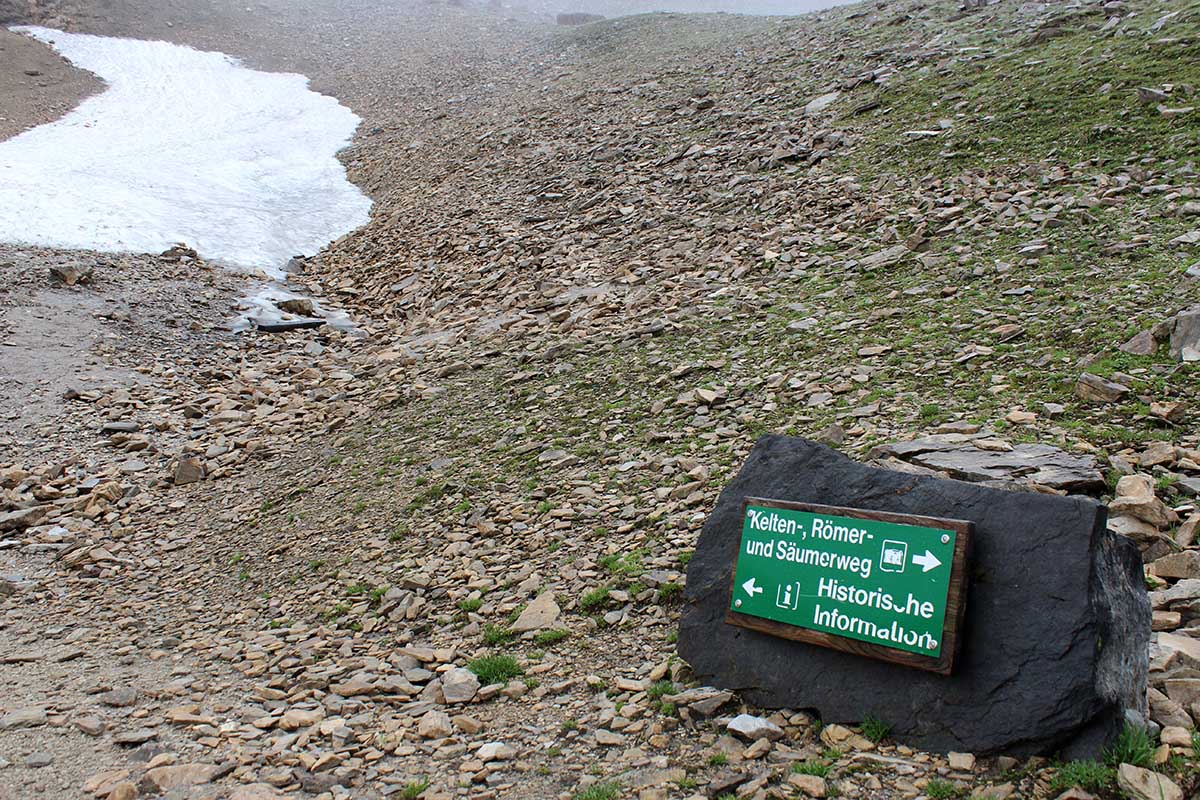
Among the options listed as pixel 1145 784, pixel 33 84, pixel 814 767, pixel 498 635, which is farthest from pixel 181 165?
pixel 1145 784

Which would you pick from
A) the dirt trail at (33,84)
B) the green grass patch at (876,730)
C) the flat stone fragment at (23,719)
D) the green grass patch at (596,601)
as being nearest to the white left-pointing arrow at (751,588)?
the green grass patch at (876,730)

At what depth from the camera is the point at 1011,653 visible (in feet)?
12.7

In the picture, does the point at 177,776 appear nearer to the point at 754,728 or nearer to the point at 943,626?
the point at 754,728

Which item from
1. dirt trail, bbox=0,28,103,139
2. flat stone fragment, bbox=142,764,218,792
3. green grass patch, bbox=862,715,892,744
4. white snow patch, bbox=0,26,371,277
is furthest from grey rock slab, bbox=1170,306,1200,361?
dirt trail, bbox=0,28,103,139

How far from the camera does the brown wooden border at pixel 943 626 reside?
3918 millimetres

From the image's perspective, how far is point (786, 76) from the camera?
1991 cm

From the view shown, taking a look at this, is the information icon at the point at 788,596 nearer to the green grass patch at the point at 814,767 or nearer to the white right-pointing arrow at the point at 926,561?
the white right-pointing arrow at the point at 926,561

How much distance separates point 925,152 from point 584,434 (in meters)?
8.30

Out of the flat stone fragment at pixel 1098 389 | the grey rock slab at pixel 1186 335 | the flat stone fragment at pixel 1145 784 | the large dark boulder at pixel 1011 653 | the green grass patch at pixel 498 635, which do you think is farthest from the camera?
the grey rock slab at pixel 1186 335

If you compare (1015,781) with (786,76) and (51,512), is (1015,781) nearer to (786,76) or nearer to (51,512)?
(51,512)

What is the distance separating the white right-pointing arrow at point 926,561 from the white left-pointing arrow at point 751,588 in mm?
860

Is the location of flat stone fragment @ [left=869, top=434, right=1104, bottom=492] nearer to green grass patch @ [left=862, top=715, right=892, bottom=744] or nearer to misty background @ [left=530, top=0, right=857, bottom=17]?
green grass patch @ [left=862, top=715, right=892, bottom=744]

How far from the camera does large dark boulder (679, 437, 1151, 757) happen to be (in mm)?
3680

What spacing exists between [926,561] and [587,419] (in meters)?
5.01
